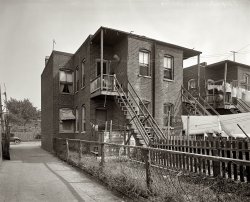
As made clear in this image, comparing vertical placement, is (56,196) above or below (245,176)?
below

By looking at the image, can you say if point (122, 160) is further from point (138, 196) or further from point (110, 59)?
point (110, 59)

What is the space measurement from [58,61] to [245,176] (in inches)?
716

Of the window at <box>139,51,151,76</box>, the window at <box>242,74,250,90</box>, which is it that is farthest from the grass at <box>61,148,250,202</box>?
the window at <box>242,74,250,90</box>

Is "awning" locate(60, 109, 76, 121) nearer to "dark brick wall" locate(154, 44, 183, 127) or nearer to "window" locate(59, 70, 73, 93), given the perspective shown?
"window" locate(59, 70, 73, 93)

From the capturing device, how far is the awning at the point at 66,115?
21144 mm

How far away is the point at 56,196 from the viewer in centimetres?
660

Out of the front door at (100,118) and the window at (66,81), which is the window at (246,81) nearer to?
the front door at (100,118)

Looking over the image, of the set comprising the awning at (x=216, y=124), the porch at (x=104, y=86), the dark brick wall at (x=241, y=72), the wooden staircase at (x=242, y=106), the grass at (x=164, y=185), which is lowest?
the grass at (x=164, y=185)

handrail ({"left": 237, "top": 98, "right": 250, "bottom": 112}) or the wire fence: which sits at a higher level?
handrail ({"left": 237, "top": 98, "right": 250, "bottom": 112})

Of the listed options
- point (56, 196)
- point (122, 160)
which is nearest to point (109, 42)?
point (122, 160)

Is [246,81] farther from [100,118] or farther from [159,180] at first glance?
[159,180]

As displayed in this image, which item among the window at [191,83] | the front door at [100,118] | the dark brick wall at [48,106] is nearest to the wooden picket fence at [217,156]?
the front door at [100,118]

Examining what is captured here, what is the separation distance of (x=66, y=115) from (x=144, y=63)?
8.30 metres

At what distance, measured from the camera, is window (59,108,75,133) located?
21.2 m
